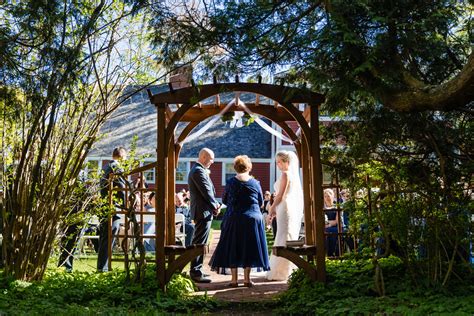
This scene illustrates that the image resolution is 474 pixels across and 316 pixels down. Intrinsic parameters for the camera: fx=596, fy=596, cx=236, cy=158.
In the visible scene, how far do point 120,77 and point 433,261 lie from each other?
4855 millimetres

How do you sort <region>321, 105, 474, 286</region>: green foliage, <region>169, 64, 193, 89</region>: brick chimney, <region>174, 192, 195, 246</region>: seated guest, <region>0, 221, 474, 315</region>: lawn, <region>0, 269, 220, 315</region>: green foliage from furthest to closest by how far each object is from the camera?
<region>174, 192, 195, 246</region>: seated guest, <region>169, 64, 193, 89</region>: brick chimney, <region>321, 105, 474, 286</region>: green foliage, <region>0, 269, 220, 315</region>: green foliage, <region>0, 221, 474, 315</region>: lawn

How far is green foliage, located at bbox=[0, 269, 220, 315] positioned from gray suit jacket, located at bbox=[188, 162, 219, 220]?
1106 mm

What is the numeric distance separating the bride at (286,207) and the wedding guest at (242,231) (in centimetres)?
72

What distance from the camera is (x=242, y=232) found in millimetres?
8234

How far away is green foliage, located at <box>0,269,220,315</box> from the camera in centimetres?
613

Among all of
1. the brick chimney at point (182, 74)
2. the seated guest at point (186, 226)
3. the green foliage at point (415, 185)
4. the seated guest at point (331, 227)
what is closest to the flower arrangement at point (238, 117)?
the brick chimney at point (182, 74)

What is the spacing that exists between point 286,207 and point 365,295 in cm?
257

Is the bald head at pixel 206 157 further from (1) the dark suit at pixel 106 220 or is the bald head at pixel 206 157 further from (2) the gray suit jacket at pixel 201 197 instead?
(1) the dark suit at pixel 106 220

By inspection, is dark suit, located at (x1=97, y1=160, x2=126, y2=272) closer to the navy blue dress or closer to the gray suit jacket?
the gray suit jacket

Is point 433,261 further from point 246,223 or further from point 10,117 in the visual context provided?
point 10,117

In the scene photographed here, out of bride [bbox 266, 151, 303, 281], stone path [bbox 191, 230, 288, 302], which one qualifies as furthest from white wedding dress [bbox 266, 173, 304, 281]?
stone path [bbox 191, 230, 288, 302]

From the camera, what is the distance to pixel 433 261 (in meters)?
6.69

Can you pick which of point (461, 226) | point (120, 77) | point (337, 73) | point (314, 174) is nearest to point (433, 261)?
point (461, 226)

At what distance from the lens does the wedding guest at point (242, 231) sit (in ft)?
26.8
